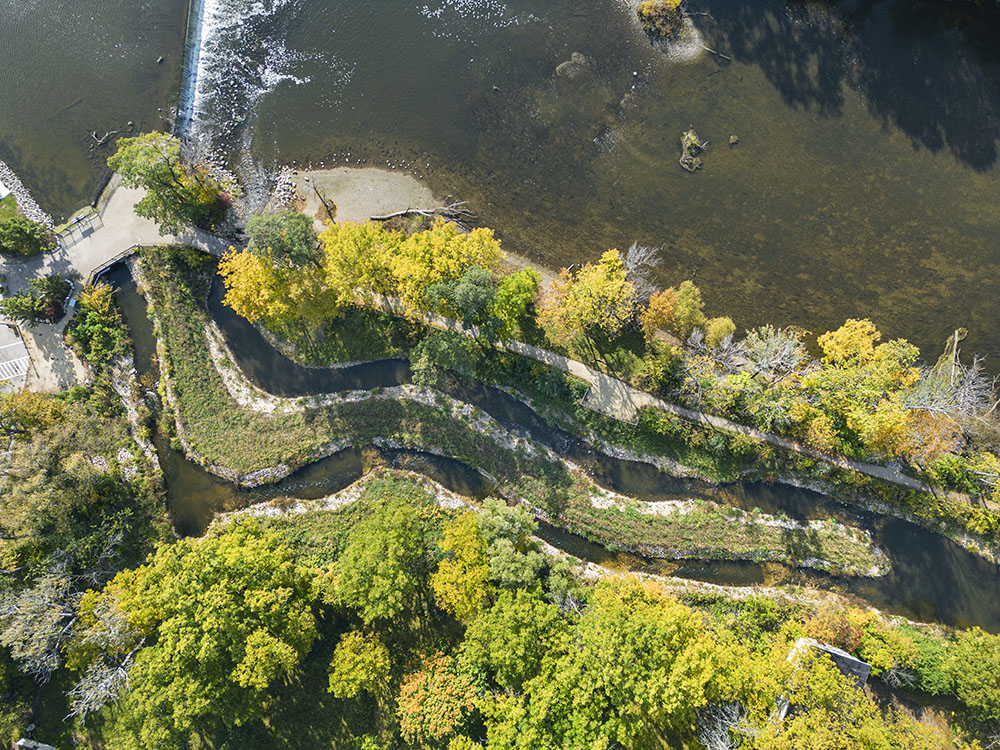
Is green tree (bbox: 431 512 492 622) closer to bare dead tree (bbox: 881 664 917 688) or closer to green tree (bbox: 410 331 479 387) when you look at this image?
green tree (bbox: 410 331 479 387)

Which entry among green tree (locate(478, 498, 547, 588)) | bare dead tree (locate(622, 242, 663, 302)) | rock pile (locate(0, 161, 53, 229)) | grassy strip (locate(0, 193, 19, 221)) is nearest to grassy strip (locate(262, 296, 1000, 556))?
green tree (locate(478, 498, 547, 588))

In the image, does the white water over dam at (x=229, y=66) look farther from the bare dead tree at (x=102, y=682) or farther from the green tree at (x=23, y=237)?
the bare dead tree at (x=102, y=682)

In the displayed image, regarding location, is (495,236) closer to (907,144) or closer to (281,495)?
(281,495)

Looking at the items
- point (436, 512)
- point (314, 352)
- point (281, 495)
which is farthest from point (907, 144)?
point (281, 495)

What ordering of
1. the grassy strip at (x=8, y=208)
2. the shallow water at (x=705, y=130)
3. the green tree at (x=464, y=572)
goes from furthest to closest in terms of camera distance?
the grassy strip at (x=8, y=208) < the shallow water at (x=705, y=130) < the green tree at (x=464, y=572)

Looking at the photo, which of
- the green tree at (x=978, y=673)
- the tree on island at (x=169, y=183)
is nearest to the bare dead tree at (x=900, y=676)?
the green tree at (x=978, y=673)

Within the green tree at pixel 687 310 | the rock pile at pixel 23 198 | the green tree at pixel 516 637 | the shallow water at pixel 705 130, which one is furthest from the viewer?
the rock pile at pixel 23 198

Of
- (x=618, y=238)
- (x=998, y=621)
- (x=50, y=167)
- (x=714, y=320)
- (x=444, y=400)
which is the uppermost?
(x=50, y=167)
